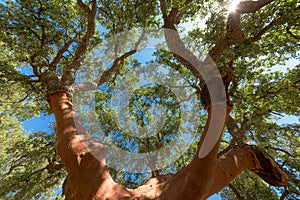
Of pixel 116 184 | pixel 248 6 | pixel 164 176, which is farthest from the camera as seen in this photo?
pixel 248 6

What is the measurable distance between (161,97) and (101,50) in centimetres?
395

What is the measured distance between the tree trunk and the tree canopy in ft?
3.48

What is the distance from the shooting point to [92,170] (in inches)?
108

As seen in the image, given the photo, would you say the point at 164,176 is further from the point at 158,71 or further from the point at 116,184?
the point at 158,71

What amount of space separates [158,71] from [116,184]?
6.62 meters

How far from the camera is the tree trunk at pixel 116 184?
252 cm

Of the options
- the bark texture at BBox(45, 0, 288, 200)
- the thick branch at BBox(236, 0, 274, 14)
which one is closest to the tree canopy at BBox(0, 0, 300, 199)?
the thick branch at BBox(236, 0, 274, 14)

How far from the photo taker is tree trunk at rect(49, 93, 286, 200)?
252cm

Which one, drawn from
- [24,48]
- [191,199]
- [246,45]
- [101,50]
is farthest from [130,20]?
[191,199]

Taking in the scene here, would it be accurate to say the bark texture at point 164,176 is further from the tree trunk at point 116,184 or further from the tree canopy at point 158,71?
the tree canopy at point 158,71

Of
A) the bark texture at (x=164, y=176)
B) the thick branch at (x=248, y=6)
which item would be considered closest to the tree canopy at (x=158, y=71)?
the thick branch at (x=248, y=6)

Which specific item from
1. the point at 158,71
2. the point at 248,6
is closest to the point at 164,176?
the point at 248,6

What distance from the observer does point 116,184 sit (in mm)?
2855

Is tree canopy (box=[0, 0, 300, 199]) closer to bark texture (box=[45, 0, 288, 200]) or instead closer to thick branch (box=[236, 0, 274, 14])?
thick branch (box=[236, 0, 274, 14])
